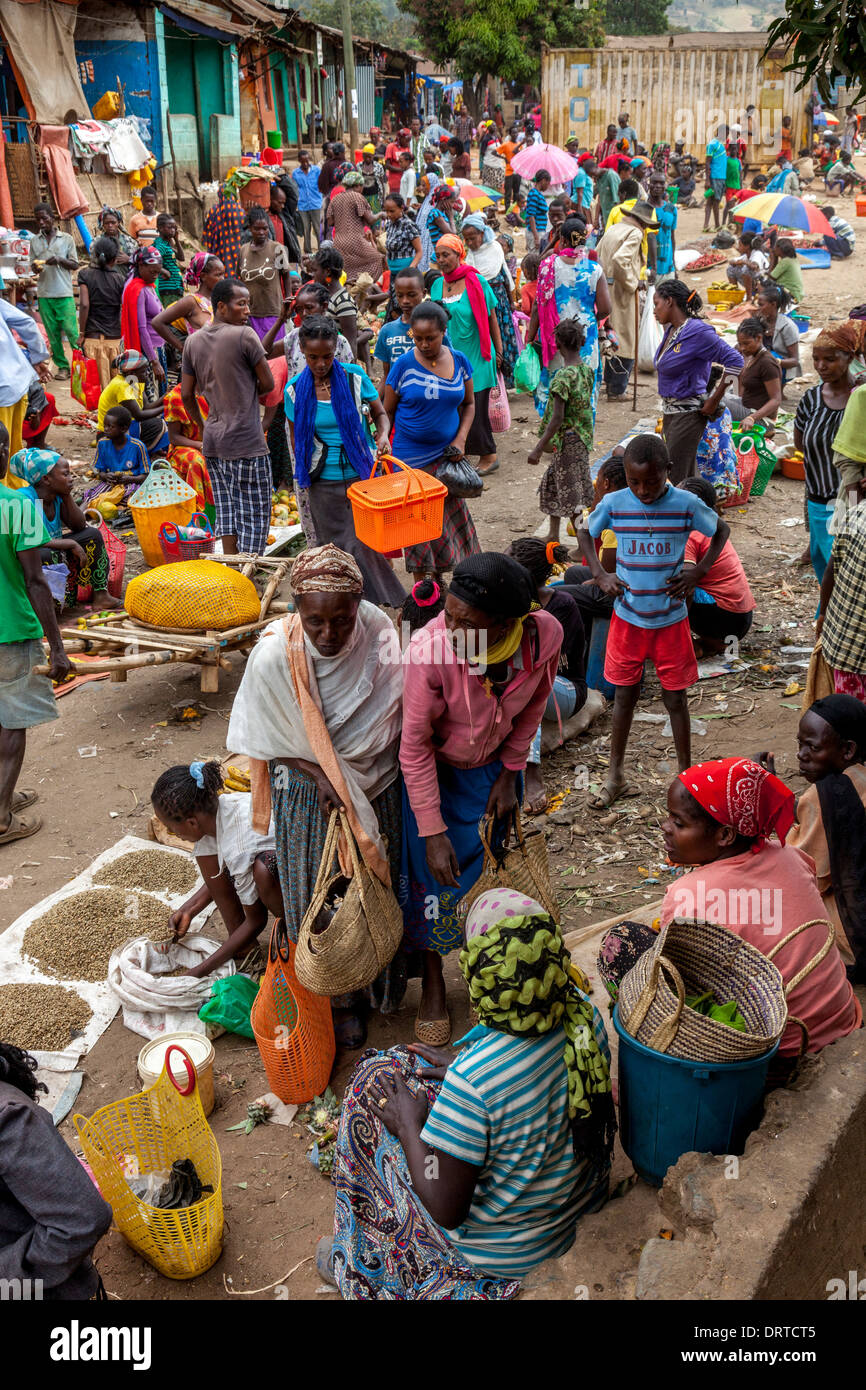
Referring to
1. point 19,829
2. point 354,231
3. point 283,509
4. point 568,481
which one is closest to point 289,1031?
point 19,829

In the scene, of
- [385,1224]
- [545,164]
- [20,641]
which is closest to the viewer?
[385,1224]

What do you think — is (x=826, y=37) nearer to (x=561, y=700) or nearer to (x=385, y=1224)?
(x=561, y=700)

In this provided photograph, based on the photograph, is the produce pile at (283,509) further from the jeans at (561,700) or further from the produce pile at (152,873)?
the produce pile at (152,873)

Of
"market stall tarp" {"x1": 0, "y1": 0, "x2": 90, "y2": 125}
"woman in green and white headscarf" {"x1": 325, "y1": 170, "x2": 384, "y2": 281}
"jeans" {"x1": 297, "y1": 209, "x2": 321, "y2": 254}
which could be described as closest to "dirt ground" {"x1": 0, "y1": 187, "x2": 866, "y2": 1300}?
"woman in green and white headscarf" {"x1": 325, "y1": 170, "x2": 384, "y2": 281}

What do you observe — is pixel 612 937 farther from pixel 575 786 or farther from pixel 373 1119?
pixel 575 786

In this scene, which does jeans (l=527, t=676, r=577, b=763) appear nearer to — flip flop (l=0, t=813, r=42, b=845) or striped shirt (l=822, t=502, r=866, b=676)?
striped shirt (l=822, t=502, r=866, b=676)

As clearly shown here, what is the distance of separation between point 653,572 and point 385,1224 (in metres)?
2.84

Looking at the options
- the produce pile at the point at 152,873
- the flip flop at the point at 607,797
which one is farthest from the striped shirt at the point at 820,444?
the produce pile at the point at 152,873

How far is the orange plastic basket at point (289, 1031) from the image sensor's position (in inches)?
139

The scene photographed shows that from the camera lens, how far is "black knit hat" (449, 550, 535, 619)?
3.11 meters

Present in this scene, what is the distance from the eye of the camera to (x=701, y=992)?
2.77 metres

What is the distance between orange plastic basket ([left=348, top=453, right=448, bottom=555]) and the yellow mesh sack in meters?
0.75

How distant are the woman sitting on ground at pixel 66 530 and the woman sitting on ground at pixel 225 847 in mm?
2555

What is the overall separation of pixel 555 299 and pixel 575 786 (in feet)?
17.1
